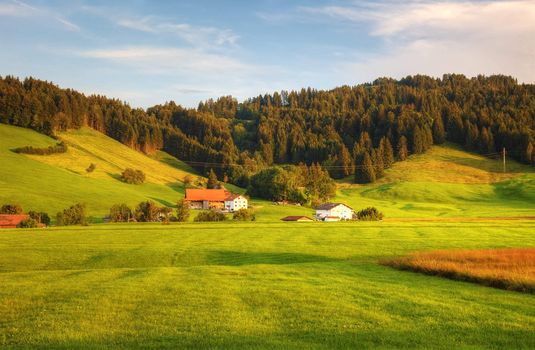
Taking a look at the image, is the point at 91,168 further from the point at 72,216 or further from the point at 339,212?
the point at 339,212

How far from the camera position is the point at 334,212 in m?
112

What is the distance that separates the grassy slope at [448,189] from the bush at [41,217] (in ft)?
232

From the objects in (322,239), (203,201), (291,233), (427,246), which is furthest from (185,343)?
(203,201)

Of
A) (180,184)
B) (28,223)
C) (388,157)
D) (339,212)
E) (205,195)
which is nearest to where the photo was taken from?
(28,223)

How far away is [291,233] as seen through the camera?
61219 millimetres

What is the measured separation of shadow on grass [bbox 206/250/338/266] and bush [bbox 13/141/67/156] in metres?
115

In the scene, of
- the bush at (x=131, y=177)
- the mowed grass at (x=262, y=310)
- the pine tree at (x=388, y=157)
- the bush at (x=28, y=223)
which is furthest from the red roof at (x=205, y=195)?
the mowed grass at (x=262, y=310)

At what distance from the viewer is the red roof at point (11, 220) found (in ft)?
258

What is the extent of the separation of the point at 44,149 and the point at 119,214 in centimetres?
6661

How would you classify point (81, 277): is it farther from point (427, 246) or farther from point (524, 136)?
point (524, 136)

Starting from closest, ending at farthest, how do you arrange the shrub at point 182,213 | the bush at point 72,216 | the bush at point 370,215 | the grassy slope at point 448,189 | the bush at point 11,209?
the bush at point 72,216 → the bush at point 11,209 → the shrub at point 182,213 → the bush at point 370,215 → the grassy slope at point 448,189

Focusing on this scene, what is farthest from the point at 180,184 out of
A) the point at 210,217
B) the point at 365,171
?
the point at 210,217

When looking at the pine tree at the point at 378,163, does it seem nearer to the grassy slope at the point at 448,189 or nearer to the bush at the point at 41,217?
the grassy slope at the point at 448,189

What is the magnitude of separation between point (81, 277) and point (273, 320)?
14.4 metres
